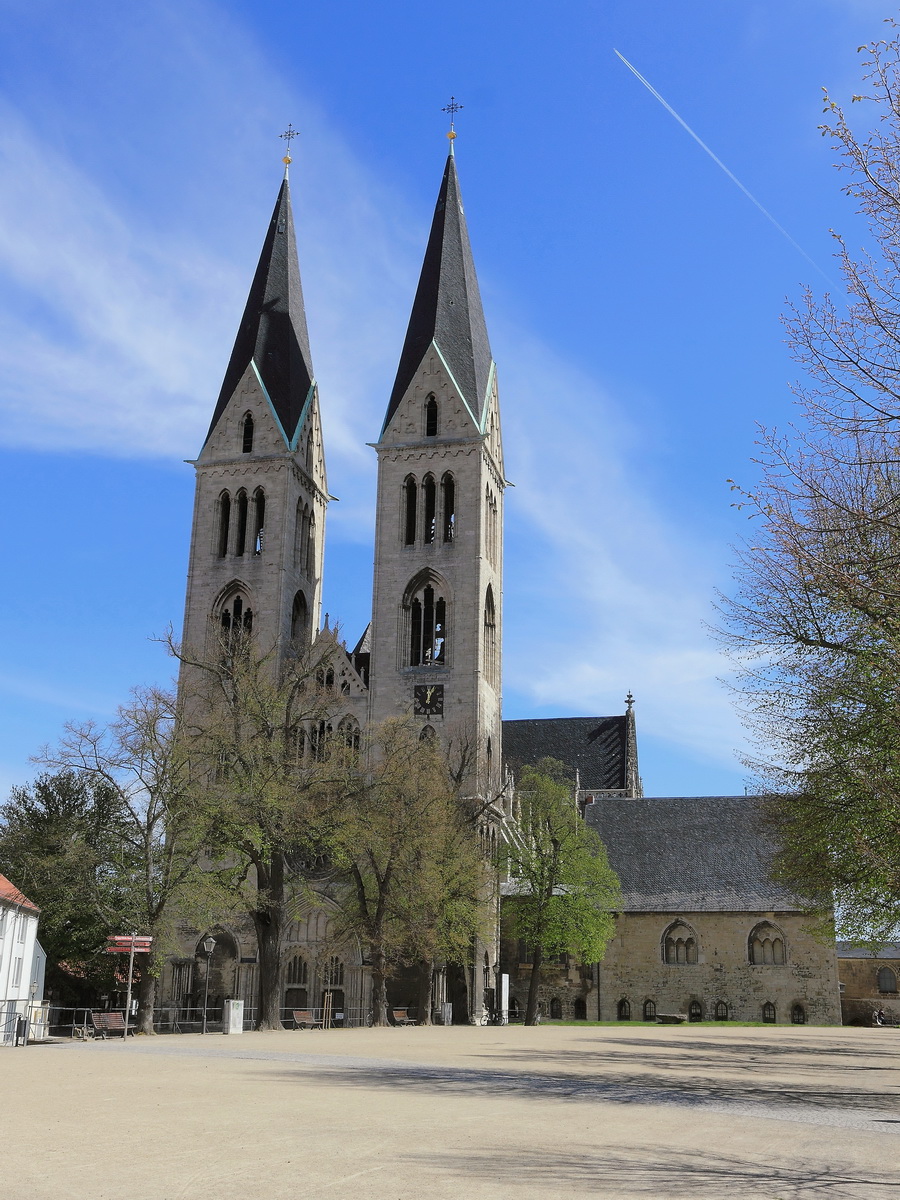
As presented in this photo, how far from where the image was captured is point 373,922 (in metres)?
38.0

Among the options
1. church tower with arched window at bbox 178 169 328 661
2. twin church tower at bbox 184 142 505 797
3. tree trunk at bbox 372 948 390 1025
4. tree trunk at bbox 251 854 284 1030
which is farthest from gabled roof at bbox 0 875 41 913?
church tower with arched window at bbox 178 169 328 661

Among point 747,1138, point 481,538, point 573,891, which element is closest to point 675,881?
point 573,891

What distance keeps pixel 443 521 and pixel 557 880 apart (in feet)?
58.9

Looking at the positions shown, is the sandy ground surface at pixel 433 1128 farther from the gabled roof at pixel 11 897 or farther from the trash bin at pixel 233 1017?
the gabled roof at pixel 11 897

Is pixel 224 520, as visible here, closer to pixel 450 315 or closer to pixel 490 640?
pixel 490 640

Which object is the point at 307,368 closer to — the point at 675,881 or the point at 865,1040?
the point at 675,881

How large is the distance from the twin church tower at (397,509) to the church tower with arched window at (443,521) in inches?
2.7

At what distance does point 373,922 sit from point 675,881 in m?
25.5

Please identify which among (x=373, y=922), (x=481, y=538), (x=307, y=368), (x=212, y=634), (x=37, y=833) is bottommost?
(x=373, y=922)

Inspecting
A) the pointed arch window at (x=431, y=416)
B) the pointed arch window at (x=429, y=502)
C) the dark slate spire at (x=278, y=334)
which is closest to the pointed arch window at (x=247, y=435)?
the dark slate spire at (x=278, y=334)

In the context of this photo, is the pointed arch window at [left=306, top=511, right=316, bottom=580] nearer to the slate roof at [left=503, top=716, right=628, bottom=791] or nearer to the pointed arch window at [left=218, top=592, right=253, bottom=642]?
the pointed arch window at [left=218, top=592, right=253, bottom=642]

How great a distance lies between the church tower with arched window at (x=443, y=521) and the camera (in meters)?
55.3

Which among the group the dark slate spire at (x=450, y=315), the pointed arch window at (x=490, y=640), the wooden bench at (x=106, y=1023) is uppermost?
the dark slate spire at (x=450, y=315)

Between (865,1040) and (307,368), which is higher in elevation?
(307,368)
